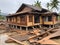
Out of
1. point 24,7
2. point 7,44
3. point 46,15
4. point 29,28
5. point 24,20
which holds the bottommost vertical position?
point 7,44

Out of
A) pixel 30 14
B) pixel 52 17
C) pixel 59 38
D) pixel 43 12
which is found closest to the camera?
pixel 59 38

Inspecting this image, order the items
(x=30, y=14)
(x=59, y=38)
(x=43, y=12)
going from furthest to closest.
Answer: (x=43, y=12) < (x=30, y=14) < (x=59, y=38)

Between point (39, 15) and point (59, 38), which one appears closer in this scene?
point (59, 38)

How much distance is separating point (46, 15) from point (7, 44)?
43.7 feet

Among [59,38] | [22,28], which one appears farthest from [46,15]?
[59,38]

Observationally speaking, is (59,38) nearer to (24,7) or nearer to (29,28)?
(29,28)

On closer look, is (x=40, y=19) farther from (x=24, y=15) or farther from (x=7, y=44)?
(x=7, y=44)

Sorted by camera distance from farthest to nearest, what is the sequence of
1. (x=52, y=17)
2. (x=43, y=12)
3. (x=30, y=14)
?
1. (x=43, y=12)
2. (x=52, y=17)
3. (x=30, y=14)

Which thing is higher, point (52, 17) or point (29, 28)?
point (52, 17)

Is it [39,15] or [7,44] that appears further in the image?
[39,15]

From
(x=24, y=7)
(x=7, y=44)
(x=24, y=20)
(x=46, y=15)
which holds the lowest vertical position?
(x=7, y=44)

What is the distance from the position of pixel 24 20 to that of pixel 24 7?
582 centimetres

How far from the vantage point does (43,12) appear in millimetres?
27125

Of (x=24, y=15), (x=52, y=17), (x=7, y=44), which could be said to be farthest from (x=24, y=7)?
(x=7, y=44)
